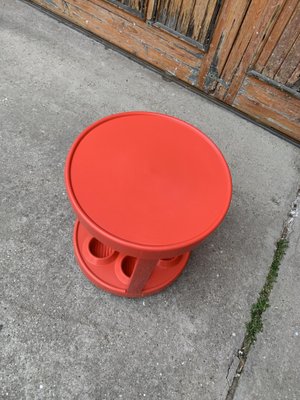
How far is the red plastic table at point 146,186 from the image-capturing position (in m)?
1.28

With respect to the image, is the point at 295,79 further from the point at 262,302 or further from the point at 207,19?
the point at 262,302

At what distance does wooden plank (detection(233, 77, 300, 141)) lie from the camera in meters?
2.44

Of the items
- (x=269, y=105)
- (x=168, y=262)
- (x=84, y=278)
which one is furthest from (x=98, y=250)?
(x=269, y=105)

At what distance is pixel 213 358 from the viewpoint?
1.70 meters

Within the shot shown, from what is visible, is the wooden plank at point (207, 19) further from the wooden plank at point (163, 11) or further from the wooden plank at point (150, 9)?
the wooden plank at point (150, 9)

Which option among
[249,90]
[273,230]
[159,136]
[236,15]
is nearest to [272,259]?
[273,230]

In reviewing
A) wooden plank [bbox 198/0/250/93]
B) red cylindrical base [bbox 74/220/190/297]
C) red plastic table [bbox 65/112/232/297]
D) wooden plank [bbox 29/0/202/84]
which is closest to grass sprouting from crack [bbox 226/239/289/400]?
red cylindrical base [bbox 74/220/190/297]

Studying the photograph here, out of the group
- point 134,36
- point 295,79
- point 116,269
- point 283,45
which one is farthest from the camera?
point 134,36

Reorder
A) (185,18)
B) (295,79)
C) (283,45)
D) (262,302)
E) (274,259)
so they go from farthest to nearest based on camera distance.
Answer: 1. (185,18)
2. (295,79)
3. (283,45)
4. (274,259)
5. (262,302)

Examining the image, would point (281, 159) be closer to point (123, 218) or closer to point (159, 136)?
point (159, 136)

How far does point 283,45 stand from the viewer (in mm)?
2193

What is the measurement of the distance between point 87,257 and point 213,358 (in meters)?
0.83

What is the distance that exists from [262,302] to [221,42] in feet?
5.82

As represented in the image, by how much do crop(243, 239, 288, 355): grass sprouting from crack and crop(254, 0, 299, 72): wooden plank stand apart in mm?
1236
